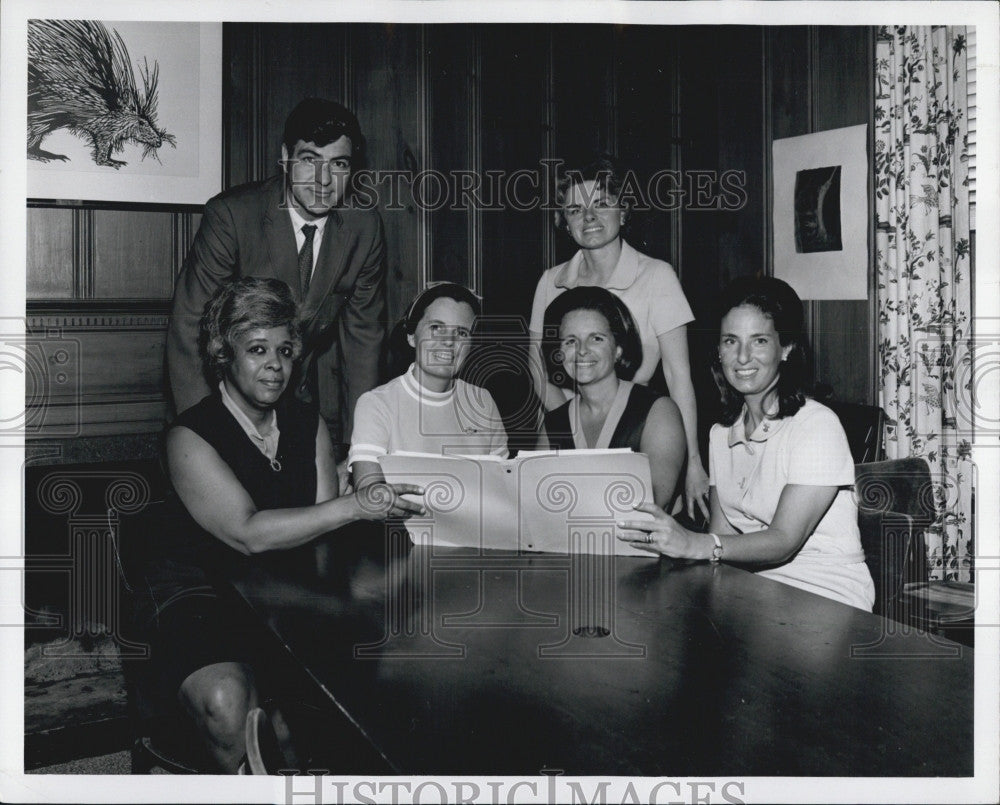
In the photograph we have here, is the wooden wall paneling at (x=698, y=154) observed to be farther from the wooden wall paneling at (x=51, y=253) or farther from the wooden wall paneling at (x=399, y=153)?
the wooden wall paneling at (x=51, y=253)

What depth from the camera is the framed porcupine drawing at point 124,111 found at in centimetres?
229

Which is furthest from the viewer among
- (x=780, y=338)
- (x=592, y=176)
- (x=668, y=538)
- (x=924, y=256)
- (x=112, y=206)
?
(x=924, y=256)

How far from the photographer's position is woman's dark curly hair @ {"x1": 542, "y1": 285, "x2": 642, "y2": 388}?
252 cm

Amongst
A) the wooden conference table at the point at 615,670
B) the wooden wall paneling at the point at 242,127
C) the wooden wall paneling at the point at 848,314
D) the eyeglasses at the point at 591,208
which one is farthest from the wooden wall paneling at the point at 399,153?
the wooden wall paneling at the point at 848,314

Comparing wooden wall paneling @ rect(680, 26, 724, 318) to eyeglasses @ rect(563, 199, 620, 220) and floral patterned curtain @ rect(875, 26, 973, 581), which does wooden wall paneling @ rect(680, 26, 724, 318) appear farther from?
floral patterned curtain @ rect(875, 26, 973, 581)

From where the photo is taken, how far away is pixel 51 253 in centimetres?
254

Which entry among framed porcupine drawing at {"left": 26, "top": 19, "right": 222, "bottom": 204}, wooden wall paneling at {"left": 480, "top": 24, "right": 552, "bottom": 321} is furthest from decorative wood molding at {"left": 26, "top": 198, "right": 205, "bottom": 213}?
wooden wall paneling at {"left": 480, "top": 24, "right": 552, "bottom": 321}

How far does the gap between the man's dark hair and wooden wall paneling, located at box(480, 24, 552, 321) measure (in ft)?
1.36

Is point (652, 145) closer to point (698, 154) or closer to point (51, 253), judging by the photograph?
point (698, 154)

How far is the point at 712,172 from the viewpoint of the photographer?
2.68 metres

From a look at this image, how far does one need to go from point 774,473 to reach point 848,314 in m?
1.16

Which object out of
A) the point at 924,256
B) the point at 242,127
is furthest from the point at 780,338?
the point at 242,127

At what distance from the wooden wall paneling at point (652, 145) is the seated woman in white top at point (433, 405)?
0.66 m

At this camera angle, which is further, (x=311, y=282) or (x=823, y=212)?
(x=823, y=212)
